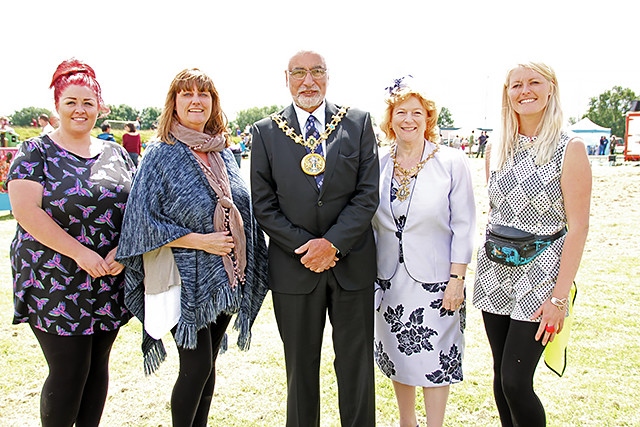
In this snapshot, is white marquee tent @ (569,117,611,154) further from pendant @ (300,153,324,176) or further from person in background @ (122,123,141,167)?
pendant @ (300,153,324,176)

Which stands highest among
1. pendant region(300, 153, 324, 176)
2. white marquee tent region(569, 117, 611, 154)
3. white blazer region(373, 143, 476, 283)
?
white marquee tent region(569, 117, 611, 154)

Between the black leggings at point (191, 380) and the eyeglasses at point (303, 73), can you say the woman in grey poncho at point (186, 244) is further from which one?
the eyeglasses at point (303, 73)

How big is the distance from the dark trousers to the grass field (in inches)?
20.8

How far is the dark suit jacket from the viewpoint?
2.60 meters

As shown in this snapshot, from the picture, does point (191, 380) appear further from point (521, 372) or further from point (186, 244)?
point (521, 372)

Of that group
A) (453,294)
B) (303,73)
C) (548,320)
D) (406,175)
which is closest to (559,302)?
(548,320)

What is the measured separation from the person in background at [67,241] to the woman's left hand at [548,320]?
2107 millimetres

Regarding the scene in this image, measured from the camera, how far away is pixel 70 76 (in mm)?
2586

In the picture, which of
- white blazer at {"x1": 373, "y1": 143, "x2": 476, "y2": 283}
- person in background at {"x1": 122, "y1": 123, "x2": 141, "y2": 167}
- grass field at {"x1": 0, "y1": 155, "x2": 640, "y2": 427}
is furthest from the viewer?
person in background at {"x1": 122, "y1": 123, "x2": 141, "y2": 167}

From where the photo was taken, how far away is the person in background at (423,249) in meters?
2.83

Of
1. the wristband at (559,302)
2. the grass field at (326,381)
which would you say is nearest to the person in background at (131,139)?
the grass field at (326,381)

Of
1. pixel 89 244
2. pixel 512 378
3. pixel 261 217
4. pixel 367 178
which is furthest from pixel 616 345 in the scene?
pixel 89 244

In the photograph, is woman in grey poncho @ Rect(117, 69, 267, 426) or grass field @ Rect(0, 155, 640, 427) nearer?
woman in grey poncho @ Rect(117, 69, 267, 426)

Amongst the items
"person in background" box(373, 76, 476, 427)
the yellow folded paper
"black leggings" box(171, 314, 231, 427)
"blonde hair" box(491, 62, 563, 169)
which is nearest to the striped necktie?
"person in background" box(373, 76, 476, 427)
